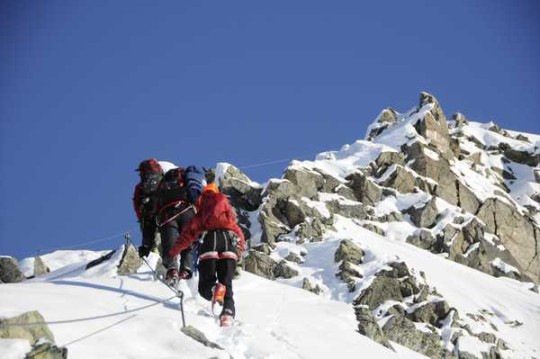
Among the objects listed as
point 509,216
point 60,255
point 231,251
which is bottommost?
point 60,255

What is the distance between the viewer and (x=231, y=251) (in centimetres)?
935

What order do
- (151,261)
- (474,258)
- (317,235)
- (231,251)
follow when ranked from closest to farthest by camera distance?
1. (231,251)
2. (151,261)
3. (317,235)
4. (474,258)

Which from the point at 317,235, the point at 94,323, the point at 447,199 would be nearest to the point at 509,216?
the point at 447,199

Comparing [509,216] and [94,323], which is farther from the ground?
[509,216]

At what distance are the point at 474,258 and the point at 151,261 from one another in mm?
42751

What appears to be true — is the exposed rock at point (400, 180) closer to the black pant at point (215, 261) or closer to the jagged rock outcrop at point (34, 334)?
the black pant at point (215, 261)

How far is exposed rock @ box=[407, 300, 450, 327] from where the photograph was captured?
32531 millimetres

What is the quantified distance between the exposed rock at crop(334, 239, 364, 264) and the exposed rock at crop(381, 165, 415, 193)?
17.8m

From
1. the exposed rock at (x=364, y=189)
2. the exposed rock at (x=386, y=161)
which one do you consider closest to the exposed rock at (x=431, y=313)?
the exposed rock at (x=364, y=189)

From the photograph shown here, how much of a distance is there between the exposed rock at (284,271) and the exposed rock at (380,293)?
4531 mm

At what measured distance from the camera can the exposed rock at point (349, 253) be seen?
3928cm

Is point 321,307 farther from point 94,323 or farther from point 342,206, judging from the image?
point 342,206

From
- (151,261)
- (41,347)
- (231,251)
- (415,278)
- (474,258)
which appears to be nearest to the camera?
(41,347)

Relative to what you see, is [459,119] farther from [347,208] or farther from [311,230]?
[311,230]
